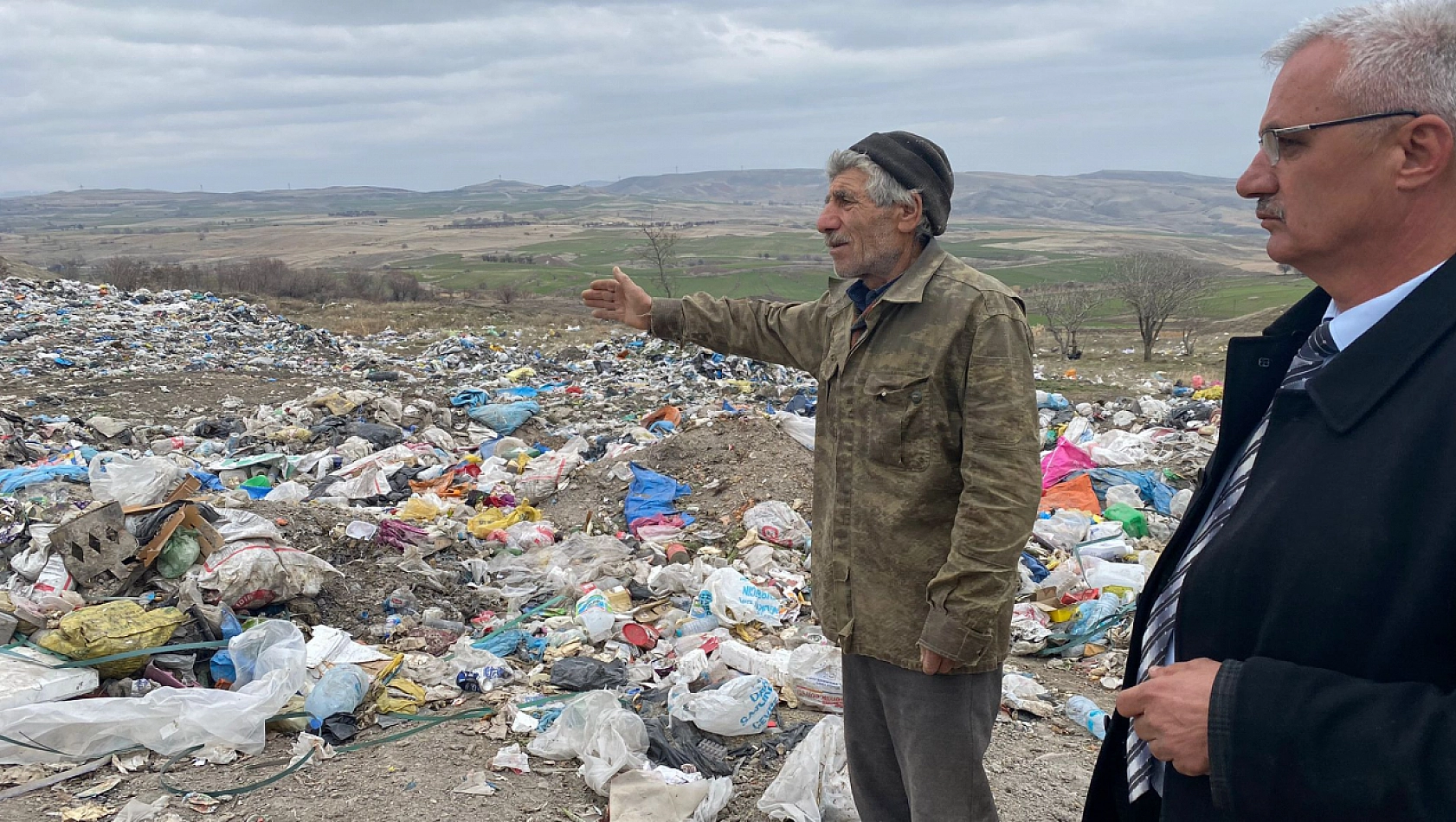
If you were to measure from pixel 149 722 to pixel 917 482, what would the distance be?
292 cm

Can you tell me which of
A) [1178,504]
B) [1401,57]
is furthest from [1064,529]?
[1401,57]

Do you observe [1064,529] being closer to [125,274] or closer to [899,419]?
[899,419]

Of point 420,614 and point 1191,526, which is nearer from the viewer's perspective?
point 1191,526

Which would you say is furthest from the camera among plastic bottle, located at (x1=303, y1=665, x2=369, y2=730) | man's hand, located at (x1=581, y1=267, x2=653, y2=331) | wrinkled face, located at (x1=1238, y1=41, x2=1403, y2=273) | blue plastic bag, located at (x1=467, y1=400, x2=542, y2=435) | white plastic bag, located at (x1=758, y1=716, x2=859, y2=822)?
blue plastic bag, located at (x1=467, y1=400, x2=542, y2=435)

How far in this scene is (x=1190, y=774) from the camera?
1.11 metres

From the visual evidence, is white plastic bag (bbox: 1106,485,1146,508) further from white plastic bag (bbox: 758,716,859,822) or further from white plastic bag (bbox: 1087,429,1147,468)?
white plastic bag (bbox: 758,716,859,822)

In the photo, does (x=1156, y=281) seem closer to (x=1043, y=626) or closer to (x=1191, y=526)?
(x=1043, y=626)

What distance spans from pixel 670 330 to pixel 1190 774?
1749 millimetres

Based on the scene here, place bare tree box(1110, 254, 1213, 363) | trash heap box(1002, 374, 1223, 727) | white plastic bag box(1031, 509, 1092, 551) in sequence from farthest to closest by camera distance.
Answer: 1. bare tree box(1110, 254, 1213, 363)
2. white plastic bag box(1031, 509, 1092, 551)
3. trash heap box(1002, 374, 1223, 727)

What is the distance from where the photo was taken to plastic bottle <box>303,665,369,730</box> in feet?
11.7

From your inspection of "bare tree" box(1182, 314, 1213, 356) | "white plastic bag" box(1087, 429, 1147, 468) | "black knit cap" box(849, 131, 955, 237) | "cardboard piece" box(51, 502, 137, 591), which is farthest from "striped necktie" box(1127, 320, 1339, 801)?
"bare tree" box(1182, 314, 1213, 356)

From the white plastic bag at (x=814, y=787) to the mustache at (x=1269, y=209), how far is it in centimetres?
220

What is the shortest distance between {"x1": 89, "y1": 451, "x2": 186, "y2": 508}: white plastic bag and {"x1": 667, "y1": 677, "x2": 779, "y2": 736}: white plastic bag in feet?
12.2

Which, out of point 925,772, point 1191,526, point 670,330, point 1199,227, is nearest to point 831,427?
point 670,330
